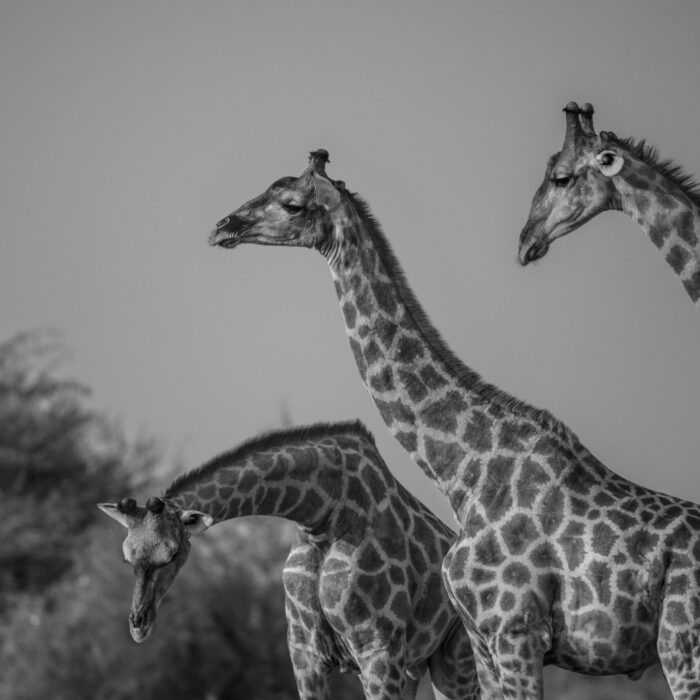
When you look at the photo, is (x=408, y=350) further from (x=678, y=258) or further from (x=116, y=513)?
(x=116, y=513)

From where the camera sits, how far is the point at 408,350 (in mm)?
10977

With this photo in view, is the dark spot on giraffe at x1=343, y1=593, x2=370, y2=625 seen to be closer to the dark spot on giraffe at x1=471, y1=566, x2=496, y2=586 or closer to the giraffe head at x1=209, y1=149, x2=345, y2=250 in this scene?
the dark spot on giraffe at x1=471, y1=566, x2=496, y2=586

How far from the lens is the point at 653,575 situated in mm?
9688

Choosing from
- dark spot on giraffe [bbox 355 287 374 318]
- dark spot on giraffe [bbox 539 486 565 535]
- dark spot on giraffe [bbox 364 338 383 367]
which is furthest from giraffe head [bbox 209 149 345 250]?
dark spot on giraffe [bbox 539 486 565 535]

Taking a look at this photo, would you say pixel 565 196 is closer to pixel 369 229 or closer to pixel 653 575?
pixel 369 229

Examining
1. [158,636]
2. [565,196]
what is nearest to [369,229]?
[565,196]

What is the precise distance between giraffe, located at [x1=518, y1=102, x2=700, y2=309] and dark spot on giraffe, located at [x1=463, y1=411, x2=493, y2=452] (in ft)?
3.76

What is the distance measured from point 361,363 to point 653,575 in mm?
2693

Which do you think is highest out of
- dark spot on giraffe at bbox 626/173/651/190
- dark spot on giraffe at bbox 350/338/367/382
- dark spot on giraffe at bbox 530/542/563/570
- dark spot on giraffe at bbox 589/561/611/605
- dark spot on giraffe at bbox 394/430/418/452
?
dark spot on giraffe at bbox 626/173/651/190

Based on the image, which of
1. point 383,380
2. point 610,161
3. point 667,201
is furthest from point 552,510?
point 610,161

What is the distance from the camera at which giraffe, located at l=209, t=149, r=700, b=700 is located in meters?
9.71

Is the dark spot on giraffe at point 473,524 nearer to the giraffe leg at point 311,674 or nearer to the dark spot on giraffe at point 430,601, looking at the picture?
the dark spot on giraffe at point 430,601

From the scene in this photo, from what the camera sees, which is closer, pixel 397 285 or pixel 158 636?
pixel 397 285

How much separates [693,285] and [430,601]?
331 cm
